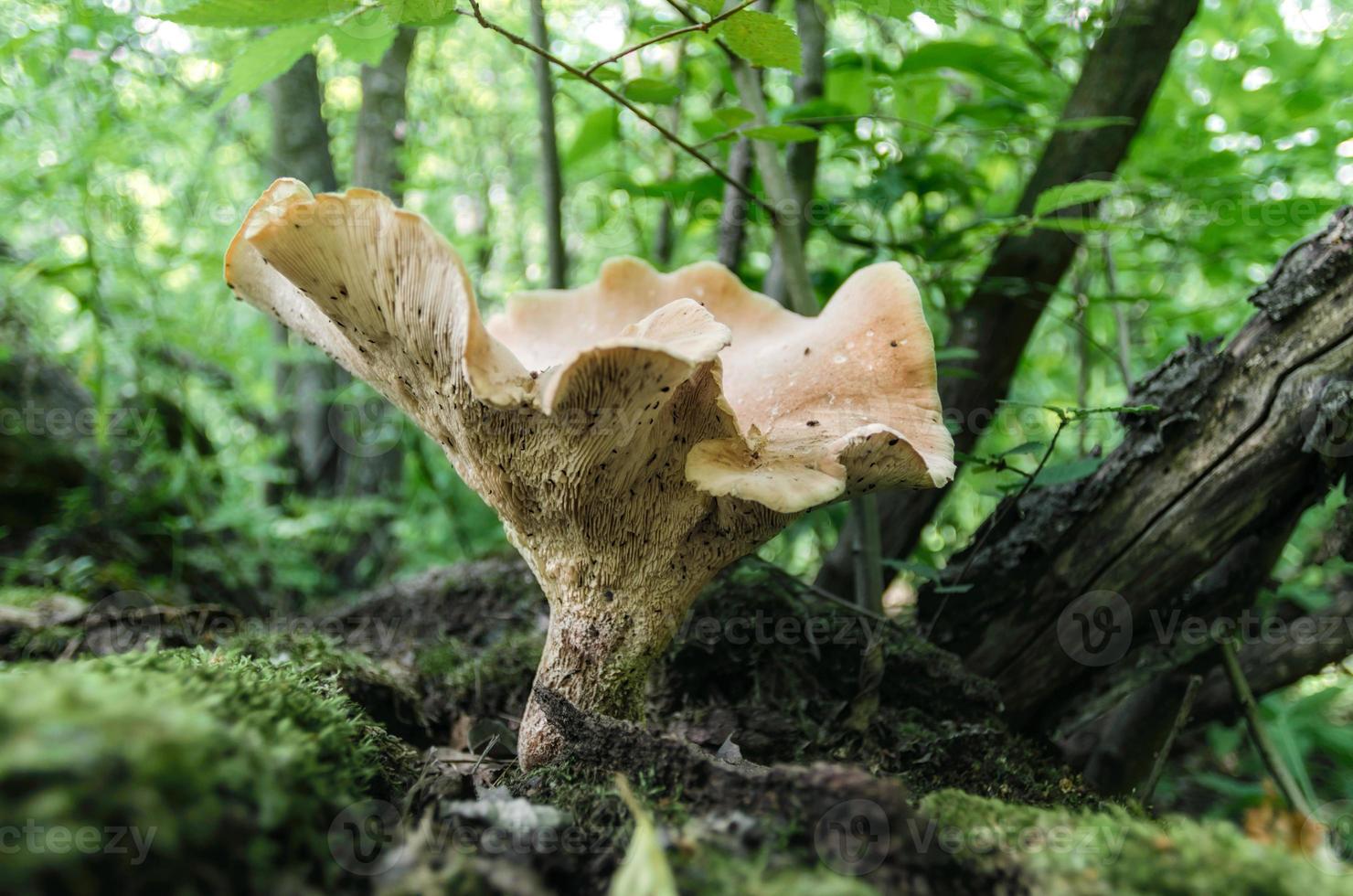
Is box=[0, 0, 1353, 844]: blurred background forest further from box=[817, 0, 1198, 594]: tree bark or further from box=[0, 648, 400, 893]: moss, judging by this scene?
box=[0, 648, 400, 893]: moss

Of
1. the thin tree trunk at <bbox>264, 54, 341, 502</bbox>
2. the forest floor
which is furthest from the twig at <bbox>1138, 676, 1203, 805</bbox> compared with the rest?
the thin tree trunk at <bbox>264, 54, 341, 502</bbox>

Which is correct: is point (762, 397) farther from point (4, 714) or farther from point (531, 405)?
point (4, 714)

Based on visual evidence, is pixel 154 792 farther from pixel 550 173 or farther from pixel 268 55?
pixel 550 173

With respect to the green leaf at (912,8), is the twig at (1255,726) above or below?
below

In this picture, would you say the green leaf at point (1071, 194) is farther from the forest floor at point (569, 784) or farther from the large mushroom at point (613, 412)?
the forest floor at point (569, 784)

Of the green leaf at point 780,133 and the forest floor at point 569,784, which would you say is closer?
the forest floor at point 569,784

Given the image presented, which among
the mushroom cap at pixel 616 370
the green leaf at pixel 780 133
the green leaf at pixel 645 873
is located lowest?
the green leaf at pixel 645 873

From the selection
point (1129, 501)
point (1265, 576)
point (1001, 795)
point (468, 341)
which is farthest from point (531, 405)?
point (1265, 576)

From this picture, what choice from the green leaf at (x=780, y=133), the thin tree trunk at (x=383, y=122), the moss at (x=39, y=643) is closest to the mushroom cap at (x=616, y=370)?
the green leaf at (x=780, y=133)
